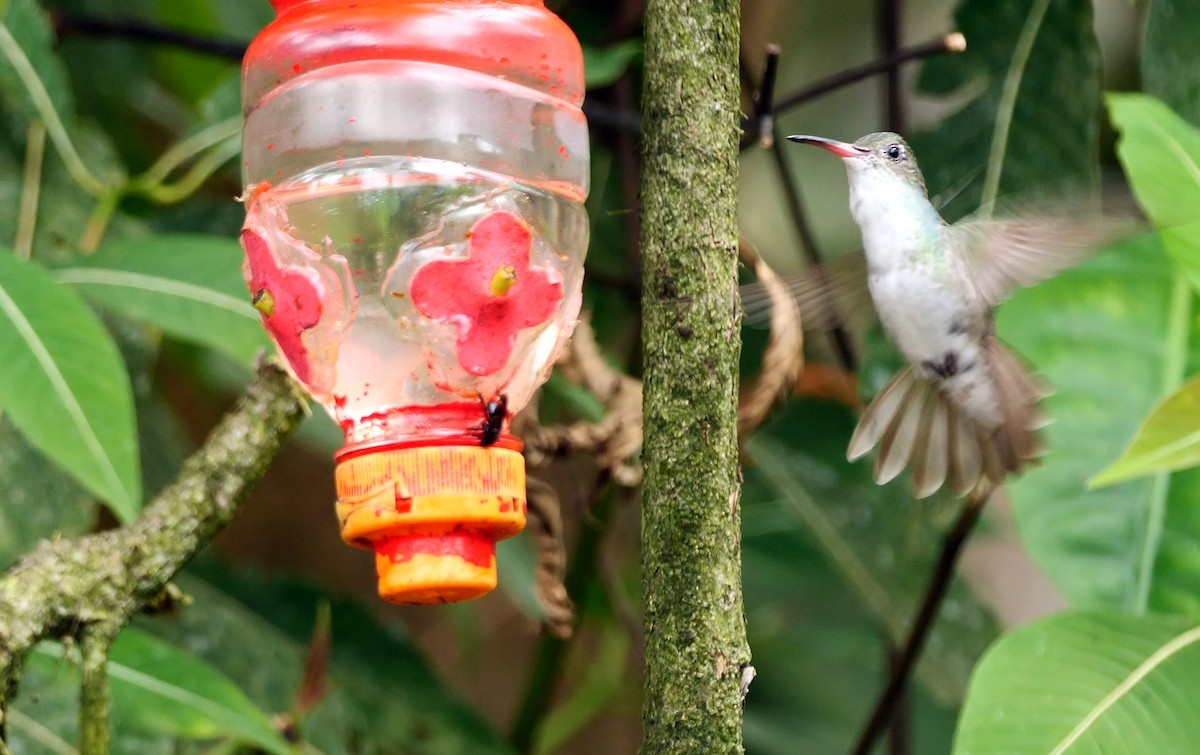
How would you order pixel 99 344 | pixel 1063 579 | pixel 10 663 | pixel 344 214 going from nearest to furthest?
pixel 10 663
pixel 344 214
pixel 99 344
pixel 1063 579

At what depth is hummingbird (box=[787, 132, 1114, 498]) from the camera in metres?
1.48

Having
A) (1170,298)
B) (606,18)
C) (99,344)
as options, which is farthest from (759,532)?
(99,344)

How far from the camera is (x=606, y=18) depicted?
2729 millimetres

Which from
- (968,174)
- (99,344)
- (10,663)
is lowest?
(10,663)

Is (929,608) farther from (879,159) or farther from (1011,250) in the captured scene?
(879,159)

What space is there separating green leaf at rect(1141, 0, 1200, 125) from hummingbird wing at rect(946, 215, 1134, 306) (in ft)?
1.31

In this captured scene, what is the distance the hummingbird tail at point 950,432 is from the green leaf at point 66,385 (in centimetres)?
77

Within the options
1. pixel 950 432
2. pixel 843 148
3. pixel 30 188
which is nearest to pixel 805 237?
pixel 950 432

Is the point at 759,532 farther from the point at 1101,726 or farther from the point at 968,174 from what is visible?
the point at 1101,726

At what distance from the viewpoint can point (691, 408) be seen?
0.90m

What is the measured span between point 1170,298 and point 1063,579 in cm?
42

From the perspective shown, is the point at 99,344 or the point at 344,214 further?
the point at 99,344

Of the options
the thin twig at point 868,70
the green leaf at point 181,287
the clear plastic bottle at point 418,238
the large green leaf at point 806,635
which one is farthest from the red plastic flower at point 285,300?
the large green leaf at point 806,635

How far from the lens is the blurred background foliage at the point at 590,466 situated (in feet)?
5.00
